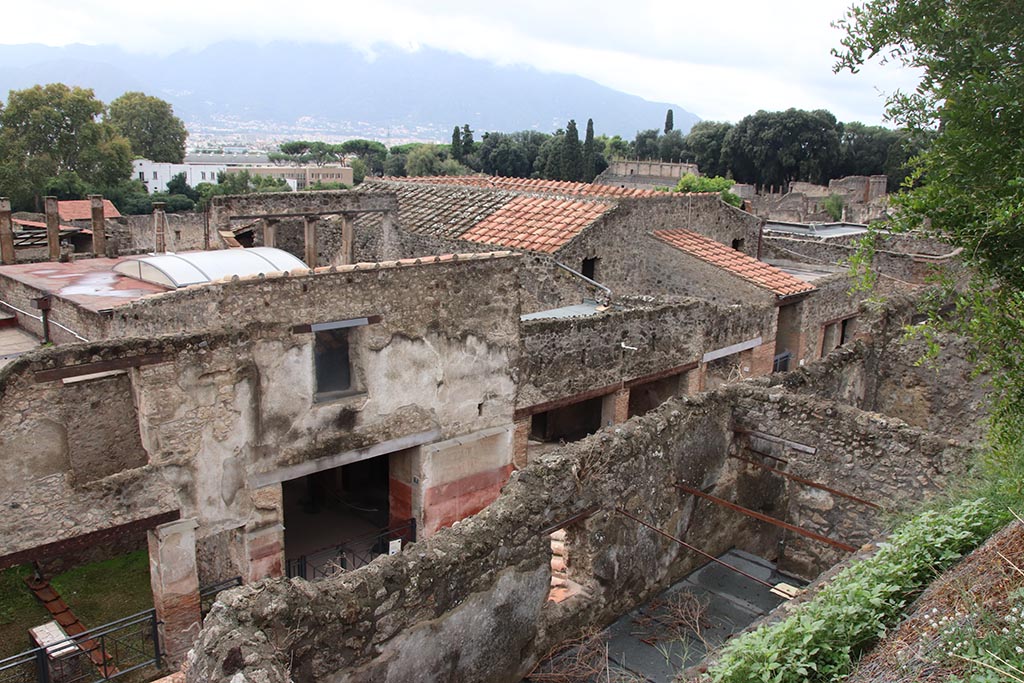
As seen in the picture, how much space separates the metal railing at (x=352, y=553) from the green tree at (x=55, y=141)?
2507 inches

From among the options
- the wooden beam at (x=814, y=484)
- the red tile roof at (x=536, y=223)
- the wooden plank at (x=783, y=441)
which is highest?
the red tile roof at (x=536, y=223)

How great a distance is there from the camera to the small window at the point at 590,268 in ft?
57.0

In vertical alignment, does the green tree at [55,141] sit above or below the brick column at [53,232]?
above

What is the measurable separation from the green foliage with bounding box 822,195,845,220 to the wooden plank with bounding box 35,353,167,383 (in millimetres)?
49355

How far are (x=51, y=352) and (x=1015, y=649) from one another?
342 inches

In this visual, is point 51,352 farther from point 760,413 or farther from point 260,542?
point 760,413

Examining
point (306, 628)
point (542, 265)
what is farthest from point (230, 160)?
point (306, 628)

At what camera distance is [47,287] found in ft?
43.8

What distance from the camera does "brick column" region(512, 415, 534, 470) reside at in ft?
44.2

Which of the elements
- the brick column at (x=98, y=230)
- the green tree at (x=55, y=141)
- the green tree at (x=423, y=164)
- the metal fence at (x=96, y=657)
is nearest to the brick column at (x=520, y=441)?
the metal fence at (x=96, y=657)

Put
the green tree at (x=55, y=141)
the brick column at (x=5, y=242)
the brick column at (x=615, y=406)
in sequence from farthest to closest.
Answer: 1. the green tree at (x=55, y=141)
2. the brick column at (x=5, y=242)
3. the brick column at (x=615, y=406)

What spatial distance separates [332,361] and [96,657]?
4835 millimetres

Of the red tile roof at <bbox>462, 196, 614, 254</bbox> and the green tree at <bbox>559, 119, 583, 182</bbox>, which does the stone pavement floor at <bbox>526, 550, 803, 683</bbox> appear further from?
the green tree at <bbox>559, 119, 583, 182</bbox>

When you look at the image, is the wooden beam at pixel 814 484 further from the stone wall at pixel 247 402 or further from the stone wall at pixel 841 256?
the stone wall at pixel 841 256
